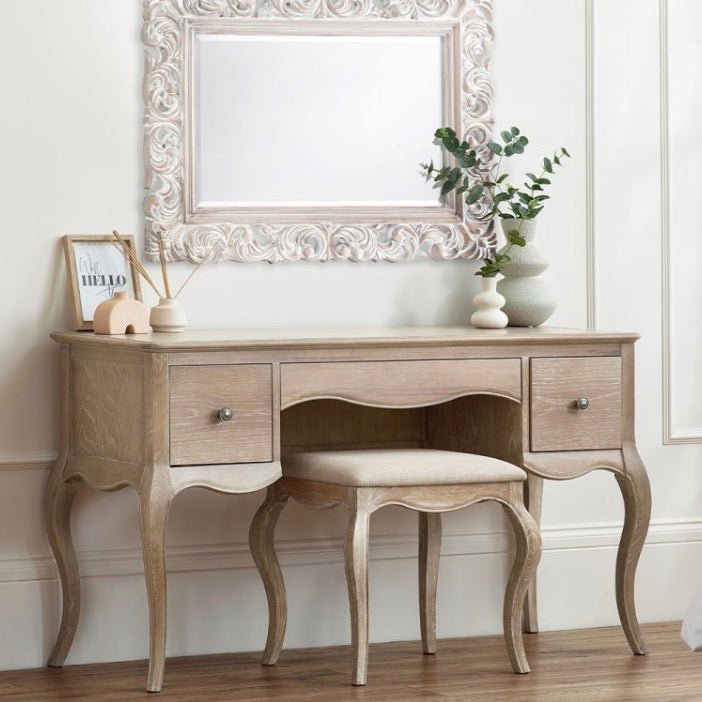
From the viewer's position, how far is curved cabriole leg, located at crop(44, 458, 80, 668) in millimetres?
3127

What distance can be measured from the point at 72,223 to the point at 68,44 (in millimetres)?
424

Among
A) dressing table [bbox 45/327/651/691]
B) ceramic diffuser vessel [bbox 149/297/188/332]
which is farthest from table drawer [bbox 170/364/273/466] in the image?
ceramic diffuser vessel [bbox 149/297/188/332]

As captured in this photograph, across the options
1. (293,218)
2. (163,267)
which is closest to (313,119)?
(293,218)

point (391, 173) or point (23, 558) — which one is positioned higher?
point (391, 173)

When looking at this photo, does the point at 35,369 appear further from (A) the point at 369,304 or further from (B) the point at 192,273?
(A) the point at 369,304

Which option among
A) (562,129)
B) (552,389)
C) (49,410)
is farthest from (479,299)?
(49,410)

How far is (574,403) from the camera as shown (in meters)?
3.08

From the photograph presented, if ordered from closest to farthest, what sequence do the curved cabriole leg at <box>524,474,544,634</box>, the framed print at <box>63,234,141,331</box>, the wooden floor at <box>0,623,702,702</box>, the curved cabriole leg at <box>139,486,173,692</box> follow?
the curved cabriole leg at <box>139,486,173,692</box>, the wooden floor at <box>0,623,702,702</box>, the framed print at <box>63,234,141,331</box>, the curved cabriole leg at <box>524,474,544,634</box>

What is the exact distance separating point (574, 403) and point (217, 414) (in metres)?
0.83

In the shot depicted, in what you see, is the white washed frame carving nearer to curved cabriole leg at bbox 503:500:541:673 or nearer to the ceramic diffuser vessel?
the ceramic diffuser vessel

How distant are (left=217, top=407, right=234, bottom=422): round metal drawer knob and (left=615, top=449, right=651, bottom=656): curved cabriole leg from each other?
94cm

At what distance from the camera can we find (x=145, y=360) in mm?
2773

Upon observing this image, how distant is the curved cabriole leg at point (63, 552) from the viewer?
3.13m

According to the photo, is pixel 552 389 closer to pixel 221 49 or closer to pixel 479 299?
pixel 479 299
